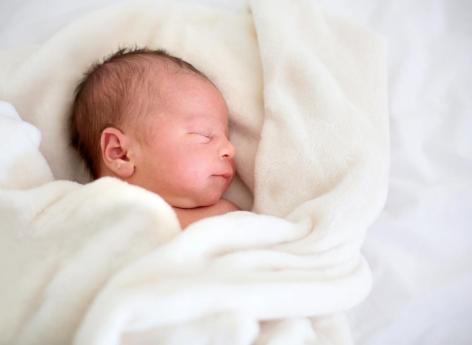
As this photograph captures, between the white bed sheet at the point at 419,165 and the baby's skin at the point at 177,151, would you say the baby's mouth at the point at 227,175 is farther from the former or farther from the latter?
the white bed sheet at the point at 419,165

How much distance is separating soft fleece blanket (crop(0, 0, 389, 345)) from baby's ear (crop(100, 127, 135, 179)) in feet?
0.41

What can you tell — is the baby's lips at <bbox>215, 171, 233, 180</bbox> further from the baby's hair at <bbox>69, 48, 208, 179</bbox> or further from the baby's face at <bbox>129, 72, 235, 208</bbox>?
the baby's hair at <bbox>69, 48, 208, 179</bbox>

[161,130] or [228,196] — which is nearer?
[161,130]

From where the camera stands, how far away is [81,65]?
4.13 feet

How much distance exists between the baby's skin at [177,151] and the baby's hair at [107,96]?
3cm

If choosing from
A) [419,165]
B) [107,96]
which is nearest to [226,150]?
[107,96]

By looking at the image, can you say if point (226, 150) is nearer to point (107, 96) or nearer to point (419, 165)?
point (107, 96)

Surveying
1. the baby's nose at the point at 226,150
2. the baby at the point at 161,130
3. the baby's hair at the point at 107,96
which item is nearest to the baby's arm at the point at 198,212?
the baby at the point at 161,130

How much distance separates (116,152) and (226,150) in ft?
0.73

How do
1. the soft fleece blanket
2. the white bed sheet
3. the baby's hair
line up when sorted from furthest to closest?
the baby's hair → the white bed sheet → the soft fleece blanket

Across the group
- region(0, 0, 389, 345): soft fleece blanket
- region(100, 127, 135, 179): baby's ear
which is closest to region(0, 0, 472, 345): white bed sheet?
region(0, 0, 389, 345): soft fleece blanket

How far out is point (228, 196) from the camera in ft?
3.95

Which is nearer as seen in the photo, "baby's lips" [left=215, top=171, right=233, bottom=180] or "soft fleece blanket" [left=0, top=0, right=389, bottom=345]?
"soft fleece blanket" [left=0, top=0, right=389, bottom=345]

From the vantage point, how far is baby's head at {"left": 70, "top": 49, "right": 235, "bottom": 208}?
3.47 ft
